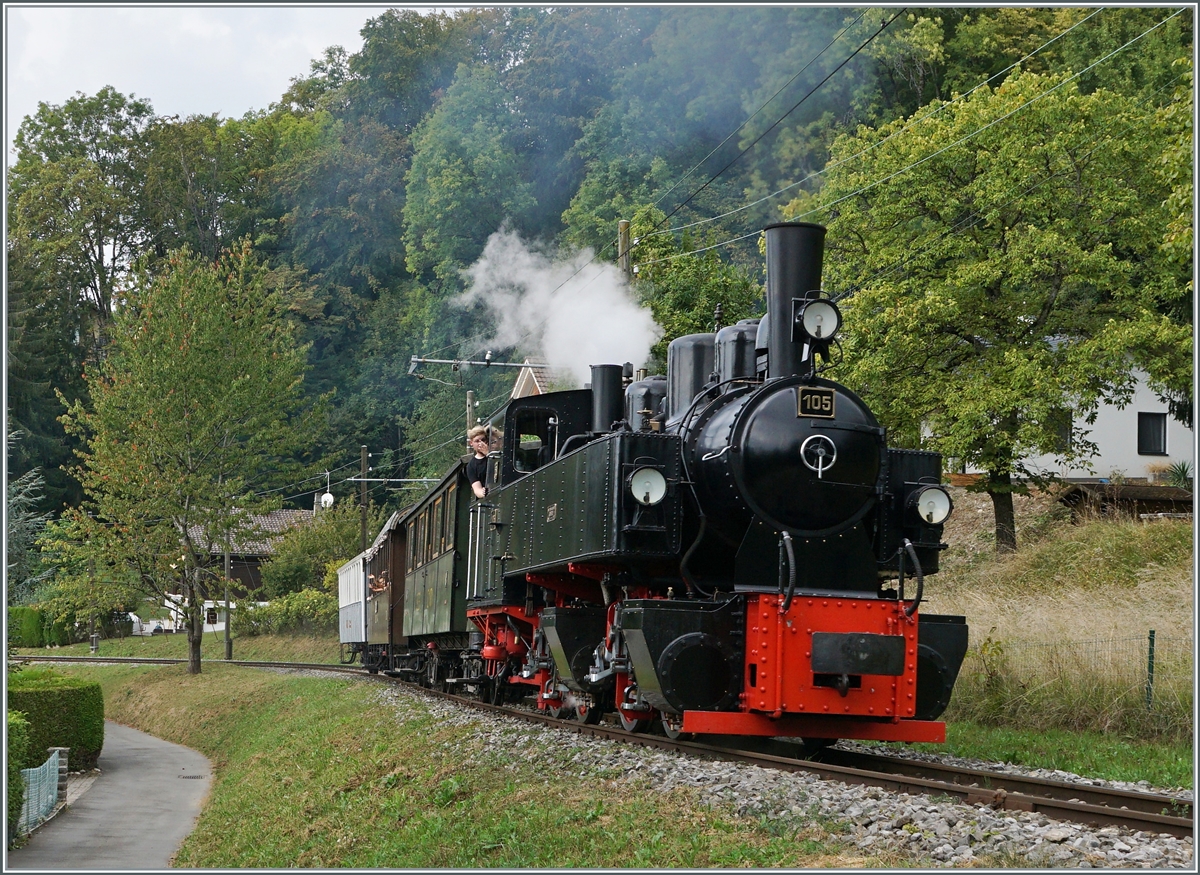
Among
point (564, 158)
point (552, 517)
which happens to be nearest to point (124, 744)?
point (552, 517)

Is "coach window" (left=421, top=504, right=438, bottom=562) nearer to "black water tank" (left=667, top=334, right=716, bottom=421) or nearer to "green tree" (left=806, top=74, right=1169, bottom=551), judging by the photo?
"black water tank" (left=667, top=334, right=716, bottom=421)

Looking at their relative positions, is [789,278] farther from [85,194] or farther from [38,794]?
[85,194]

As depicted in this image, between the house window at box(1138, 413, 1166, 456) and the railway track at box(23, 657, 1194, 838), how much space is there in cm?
2787

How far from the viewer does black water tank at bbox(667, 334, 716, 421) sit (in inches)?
383

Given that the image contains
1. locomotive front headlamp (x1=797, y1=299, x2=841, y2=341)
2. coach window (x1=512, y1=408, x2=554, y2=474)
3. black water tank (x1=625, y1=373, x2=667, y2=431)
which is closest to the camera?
locomotive front headlamp (x1=797, y1=299, x2=841, y2=341)

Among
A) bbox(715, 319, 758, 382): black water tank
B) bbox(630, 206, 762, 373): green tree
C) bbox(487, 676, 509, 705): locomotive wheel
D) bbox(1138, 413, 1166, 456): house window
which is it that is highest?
bbox(630, 206, 762, 373): green tree

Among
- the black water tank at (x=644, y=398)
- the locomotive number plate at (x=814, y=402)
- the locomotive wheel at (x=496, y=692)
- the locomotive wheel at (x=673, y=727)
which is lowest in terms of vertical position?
the locomotive wheel at (x=496, y=692)

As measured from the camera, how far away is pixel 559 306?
906 inches

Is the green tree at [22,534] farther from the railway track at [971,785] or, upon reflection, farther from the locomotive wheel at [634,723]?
the railway track at [971,785]

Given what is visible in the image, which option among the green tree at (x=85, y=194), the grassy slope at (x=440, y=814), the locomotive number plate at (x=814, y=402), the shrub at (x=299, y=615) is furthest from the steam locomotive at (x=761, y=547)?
the green tree at (x=85, y=194)

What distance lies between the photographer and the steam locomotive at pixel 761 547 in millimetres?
8055

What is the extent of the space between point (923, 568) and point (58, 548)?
82.5 ft

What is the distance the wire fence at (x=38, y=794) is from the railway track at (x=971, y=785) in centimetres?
513

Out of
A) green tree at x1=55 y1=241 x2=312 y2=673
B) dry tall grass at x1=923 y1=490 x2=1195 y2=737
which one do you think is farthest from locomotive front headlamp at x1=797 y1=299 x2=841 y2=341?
green tree at x1=55 y1=241 x2=312 y2=673
